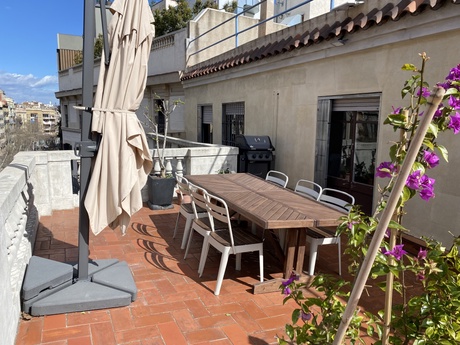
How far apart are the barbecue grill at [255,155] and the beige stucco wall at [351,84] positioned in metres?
0.33

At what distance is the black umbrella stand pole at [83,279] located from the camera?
9.53 ft

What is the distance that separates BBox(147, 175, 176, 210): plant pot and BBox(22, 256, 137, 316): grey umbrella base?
2946mm

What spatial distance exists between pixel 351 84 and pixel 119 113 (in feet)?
12.9

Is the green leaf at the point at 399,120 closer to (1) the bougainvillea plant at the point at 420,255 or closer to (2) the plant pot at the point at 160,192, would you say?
(1) the bougainvillea plant at the point at 420,255

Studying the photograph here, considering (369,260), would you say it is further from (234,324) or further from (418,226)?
(418,226)

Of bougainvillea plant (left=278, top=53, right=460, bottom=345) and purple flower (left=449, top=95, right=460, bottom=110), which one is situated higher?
purple flower (left=449, top=95, right=460, bottom=110)

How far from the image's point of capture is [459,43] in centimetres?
402

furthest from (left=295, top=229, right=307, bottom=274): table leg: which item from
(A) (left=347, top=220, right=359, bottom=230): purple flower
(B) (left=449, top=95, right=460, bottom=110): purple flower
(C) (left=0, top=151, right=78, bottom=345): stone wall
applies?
(C) (left=0, top=151, right=78, bottom=345): stone wall

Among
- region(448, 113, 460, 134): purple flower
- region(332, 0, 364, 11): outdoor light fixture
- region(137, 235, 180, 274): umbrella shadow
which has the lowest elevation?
region(137, 235, 180, 274): umbrella shadow

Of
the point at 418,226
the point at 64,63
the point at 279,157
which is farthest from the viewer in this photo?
the point at 64,63

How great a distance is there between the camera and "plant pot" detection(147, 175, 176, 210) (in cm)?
629

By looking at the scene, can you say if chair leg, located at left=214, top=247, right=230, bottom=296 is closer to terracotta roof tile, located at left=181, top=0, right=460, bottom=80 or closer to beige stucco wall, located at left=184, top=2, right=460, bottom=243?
beige stucco wall, located at left=184, top=2, right=460, bottom=243

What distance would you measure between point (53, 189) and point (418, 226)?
5580 millimetres

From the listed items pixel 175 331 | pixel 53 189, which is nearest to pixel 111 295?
pixel 175 331
